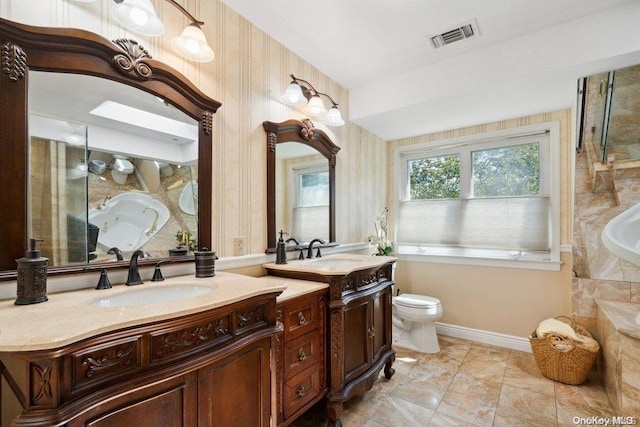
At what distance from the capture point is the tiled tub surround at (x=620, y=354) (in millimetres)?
1652

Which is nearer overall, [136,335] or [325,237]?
[136,335]

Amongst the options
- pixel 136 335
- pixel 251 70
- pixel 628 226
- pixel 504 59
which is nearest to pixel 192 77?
pixel 251 70

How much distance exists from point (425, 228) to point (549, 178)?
4.19 feet

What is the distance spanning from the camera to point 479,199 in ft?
10.3

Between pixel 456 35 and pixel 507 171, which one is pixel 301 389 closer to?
pixel 456 35

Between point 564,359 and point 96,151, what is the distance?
10.8 ft

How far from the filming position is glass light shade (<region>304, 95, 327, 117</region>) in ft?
7.65

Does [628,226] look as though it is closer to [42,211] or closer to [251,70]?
[251,70]

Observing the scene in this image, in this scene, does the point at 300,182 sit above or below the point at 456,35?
below

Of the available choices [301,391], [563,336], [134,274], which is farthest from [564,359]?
[134,274]

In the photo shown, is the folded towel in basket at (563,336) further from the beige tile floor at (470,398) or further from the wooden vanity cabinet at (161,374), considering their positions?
the wooden vanity cabinet at (161,374)

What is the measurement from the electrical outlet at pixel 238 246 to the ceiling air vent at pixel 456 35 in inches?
81.1

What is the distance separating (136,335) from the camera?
2.70 ft

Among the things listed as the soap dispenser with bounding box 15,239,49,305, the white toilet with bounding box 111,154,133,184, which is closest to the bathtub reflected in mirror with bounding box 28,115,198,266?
the white toilet with bounding box 111,154,133,184
